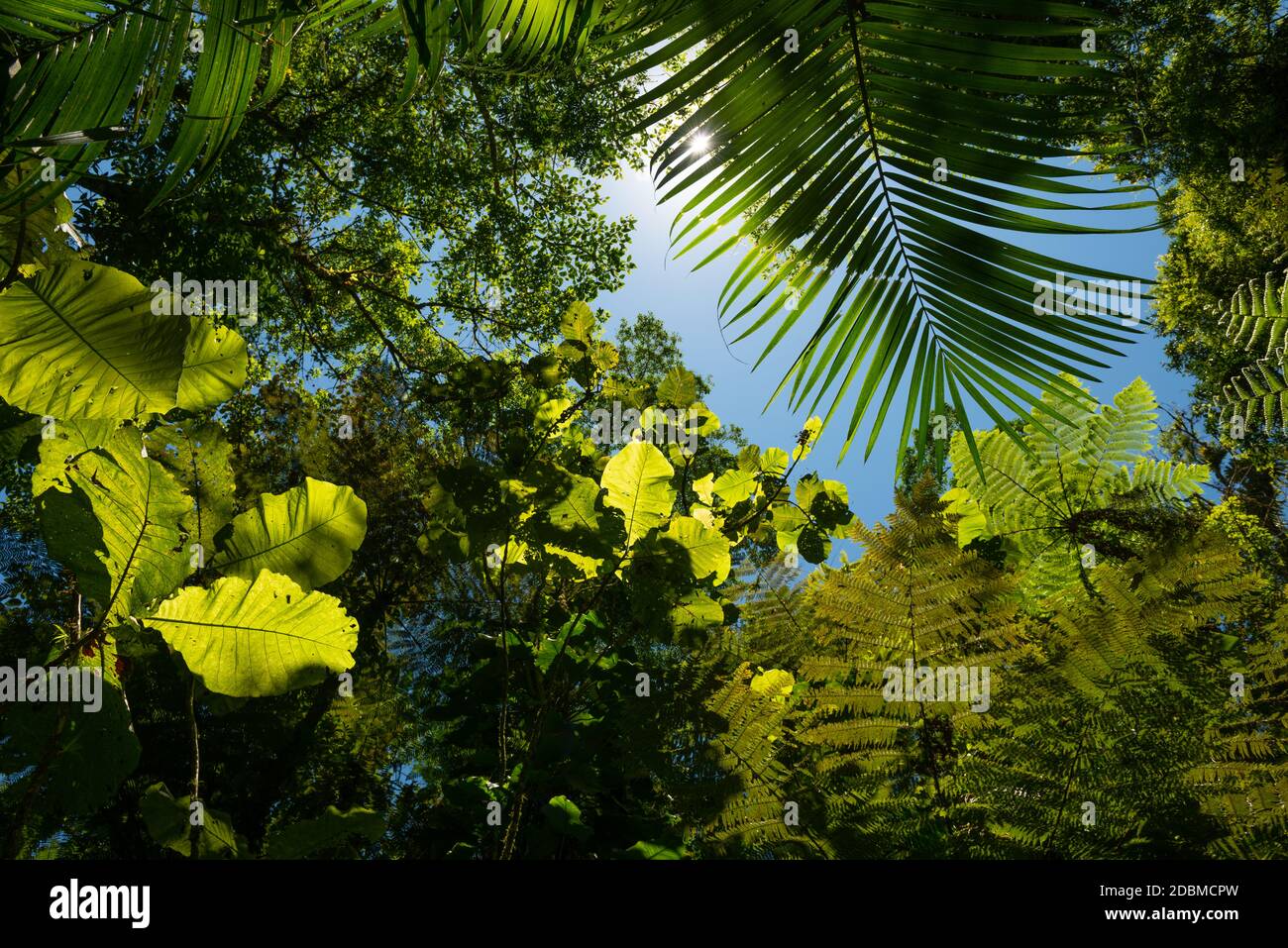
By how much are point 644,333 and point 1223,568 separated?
35.0 feet

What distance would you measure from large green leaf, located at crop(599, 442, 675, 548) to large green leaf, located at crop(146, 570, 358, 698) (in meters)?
0.60

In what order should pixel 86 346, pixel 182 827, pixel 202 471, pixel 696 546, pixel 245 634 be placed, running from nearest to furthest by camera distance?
pixel 86 346 → pixel 245 634 → pixel 182 827 → pixel 202 471 → pixel 696 546

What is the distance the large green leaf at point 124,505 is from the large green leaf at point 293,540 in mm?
72

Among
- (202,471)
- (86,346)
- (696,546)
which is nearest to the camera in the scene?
(86,346)

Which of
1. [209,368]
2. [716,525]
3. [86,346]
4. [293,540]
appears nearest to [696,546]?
[716,525]

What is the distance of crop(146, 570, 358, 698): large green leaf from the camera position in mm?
854

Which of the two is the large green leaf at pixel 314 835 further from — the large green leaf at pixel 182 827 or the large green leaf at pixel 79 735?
the large green leaf at pixel 79 735

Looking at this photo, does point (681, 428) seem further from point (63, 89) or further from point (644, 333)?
point (644, 333)

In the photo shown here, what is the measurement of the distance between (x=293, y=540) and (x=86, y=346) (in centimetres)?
35

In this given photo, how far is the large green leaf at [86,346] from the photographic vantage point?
0.72 metres

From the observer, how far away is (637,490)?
4.46ft

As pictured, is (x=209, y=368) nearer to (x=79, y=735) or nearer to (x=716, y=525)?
(x=79, y=735)

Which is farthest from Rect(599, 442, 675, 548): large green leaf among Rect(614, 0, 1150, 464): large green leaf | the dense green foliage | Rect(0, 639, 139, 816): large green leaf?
Rect(0, 639, 139, 816): large green leaf

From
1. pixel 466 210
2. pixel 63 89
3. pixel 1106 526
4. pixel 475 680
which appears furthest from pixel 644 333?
pixel 63 89
